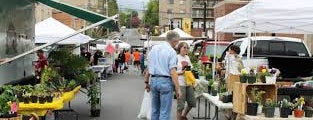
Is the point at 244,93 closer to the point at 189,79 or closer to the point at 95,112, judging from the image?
the point at 189,79

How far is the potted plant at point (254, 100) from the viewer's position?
888 centimetres

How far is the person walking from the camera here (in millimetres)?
10312

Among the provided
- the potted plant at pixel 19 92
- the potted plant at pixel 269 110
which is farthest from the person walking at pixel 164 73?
the potted plant at pixel 19 92

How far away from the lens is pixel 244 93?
9102mm

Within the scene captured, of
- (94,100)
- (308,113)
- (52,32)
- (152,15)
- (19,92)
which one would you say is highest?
(152,15)

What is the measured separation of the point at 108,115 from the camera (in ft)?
48.9

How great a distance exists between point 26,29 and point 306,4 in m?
6.80

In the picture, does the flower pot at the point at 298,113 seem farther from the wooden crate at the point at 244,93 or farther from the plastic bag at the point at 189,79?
the plastic bag at the point at 189,79

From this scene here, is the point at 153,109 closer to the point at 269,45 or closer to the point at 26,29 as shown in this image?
the point at 26,29

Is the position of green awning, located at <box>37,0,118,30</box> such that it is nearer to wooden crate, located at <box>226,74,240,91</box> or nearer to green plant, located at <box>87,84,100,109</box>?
wooden crate, located at <box>226,74,240,91</box>

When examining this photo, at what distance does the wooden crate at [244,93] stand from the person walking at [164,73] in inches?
46.6

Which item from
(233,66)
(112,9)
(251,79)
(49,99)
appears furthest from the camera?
(112,9)

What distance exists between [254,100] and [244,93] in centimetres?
18

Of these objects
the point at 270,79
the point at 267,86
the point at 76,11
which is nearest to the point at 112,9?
the point at 76,11
